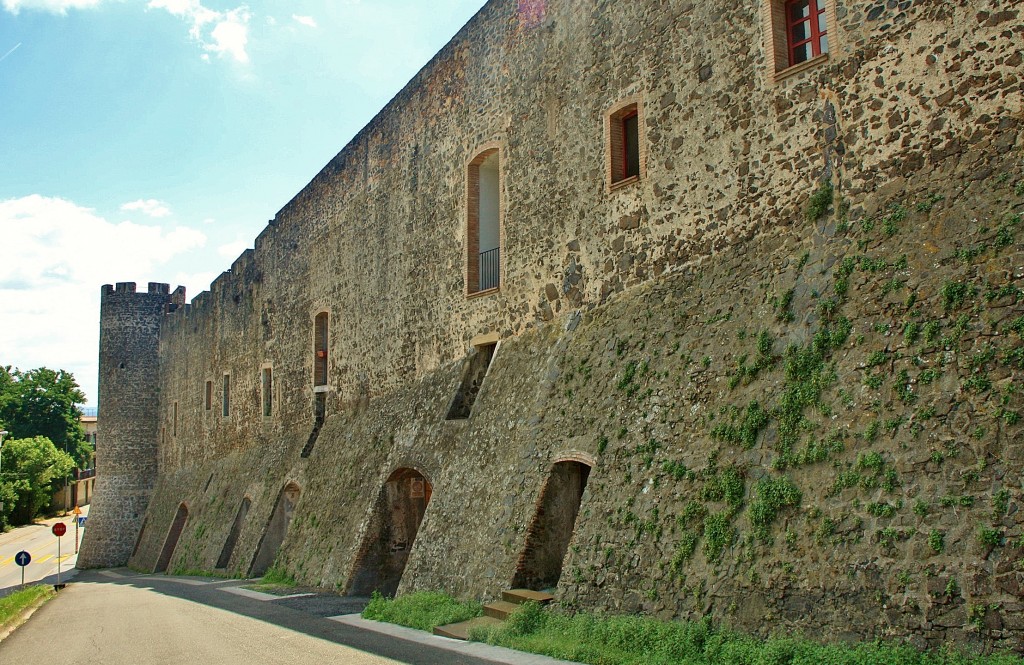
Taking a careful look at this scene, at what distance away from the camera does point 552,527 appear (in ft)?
32.7

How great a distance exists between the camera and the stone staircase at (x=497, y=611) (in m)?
9.06

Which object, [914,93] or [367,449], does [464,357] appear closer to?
[367,449]

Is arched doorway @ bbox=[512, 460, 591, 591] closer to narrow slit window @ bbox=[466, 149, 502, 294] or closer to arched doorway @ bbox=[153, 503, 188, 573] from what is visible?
narrow slit window @ bbox=[466, 149, 502, 294]

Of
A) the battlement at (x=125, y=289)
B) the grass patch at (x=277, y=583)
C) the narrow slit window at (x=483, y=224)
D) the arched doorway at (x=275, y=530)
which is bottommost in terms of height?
the grass patch at (x=277, y=583)

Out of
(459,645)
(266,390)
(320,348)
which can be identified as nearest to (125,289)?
(266,390)

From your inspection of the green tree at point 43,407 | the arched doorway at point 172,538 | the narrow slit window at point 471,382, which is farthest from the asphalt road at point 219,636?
the green tree at point 43,407

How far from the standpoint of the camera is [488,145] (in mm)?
13453

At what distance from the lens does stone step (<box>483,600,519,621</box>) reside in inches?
361

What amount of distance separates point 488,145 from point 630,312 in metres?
4.79

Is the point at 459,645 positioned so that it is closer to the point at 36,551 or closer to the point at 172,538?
the point at 172,538

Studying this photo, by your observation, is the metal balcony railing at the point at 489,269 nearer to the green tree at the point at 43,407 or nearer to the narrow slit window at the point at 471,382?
the narrow slit window at the point at 471,382

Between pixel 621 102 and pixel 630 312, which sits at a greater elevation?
pixel 621 102

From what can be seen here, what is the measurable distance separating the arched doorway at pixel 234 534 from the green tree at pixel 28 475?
3309 cm

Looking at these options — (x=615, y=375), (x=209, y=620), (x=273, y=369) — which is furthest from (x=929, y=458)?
(x=273, y=369)
